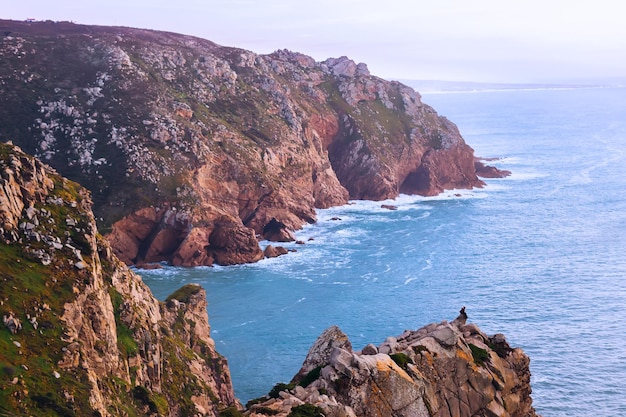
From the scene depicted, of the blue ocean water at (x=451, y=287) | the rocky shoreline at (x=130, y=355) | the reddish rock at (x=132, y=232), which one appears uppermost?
the rocky shoreline at (x=130, y=355)

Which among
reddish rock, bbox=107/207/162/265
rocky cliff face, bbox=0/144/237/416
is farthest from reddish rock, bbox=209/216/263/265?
rocky cliff face, bbox=0/144/237/416

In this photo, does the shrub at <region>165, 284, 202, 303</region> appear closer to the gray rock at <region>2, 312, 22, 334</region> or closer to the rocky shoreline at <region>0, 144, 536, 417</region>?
the rocky shoreline at <region>0, 144, 536, 417</region>

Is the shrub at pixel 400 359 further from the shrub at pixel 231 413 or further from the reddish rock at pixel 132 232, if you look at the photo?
the reddish rock at pixel 132 232

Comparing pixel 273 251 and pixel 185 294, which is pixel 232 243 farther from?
pixel 185 294

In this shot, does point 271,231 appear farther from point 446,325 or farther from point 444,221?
point 446,325

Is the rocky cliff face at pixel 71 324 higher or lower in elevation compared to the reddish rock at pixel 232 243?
higher

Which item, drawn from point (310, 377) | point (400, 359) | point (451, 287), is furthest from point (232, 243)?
point (400, 359)

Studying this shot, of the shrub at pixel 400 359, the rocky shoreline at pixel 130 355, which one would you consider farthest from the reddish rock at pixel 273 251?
the shrub at pixel 400 359
